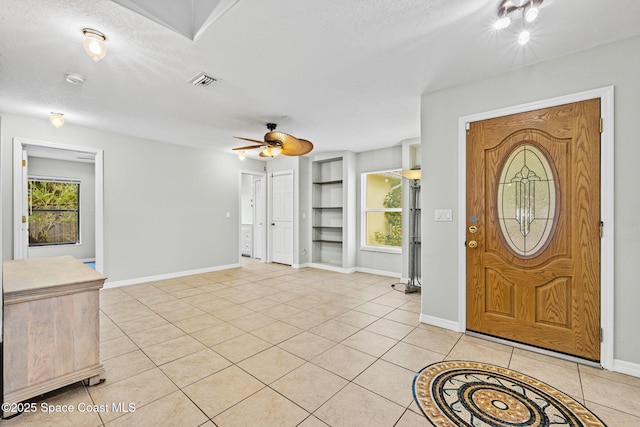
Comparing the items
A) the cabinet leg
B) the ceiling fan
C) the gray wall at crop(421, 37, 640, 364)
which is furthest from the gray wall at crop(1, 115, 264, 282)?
the gray wall at crop(421, 37, 640, 364)

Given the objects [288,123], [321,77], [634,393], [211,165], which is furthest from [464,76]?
[211,165]

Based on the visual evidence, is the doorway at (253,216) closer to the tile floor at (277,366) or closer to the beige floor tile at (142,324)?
the tile floor at (277,366)

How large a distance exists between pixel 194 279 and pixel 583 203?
5.56 meters

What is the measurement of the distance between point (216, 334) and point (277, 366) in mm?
946

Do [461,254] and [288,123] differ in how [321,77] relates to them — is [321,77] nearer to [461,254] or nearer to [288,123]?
[288,123]

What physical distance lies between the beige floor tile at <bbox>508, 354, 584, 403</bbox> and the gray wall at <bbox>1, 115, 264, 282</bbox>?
5408 millimetres

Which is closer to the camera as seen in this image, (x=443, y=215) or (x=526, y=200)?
(x=526, y=200)

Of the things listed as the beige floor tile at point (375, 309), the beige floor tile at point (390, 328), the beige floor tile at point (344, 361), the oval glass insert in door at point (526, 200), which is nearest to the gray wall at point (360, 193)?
the beige floor tile at point (375, 309)

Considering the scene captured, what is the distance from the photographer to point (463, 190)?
2.97 m

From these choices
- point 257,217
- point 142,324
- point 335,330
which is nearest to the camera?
point 335,330

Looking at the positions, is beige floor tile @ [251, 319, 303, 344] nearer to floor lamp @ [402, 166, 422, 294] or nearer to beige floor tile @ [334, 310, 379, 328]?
beige floor tile @ [334, 310, 379, 328]

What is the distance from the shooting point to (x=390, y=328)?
10.3ft

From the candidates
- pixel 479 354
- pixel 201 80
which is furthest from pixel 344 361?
pixel 201 80

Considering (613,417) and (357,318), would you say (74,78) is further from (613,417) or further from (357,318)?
(613,417)
